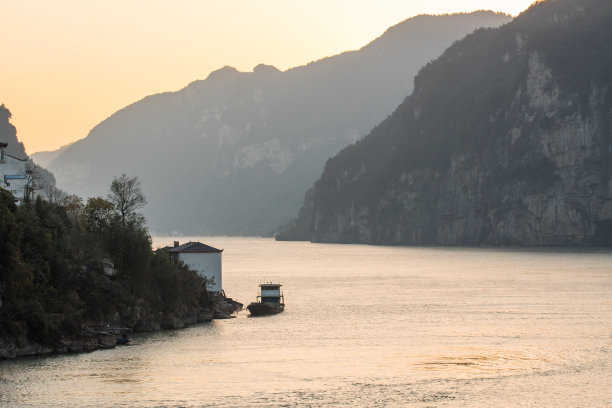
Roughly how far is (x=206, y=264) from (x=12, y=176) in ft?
73.3

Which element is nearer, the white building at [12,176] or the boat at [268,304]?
the white building at [12,176]

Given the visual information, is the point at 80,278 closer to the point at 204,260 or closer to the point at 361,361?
the point at 204,260

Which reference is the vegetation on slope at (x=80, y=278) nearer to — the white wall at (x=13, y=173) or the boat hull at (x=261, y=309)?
the white wall at (x=13, y=173)

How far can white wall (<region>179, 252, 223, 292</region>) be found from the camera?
331 ft

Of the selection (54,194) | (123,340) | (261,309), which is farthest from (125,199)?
(54,194)

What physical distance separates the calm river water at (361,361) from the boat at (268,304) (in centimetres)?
199

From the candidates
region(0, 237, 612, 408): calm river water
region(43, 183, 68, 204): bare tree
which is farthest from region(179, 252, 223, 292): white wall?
region(43, 183, 68, 204): bare tree

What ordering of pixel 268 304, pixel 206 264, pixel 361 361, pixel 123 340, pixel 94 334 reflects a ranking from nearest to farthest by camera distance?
pixel 361 361
pixel 94 334
pixel 123 340
pixel 206 264
pixel 268 304

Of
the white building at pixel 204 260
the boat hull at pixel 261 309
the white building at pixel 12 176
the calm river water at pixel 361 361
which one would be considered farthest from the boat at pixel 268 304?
the white building at pixel 12 176

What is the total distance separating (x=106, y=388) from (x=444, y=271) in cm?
12490

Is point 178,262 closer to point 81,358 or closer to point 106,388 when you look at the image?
point 81,358

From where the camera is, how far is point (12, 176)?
9231 cm

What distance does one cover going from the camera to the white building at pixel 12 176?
3558 inches

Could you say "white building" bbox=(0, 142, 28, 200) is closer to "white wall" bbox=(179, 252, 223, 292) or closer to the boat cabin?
"white wall" bbox=(179, 252, 223, 292)
